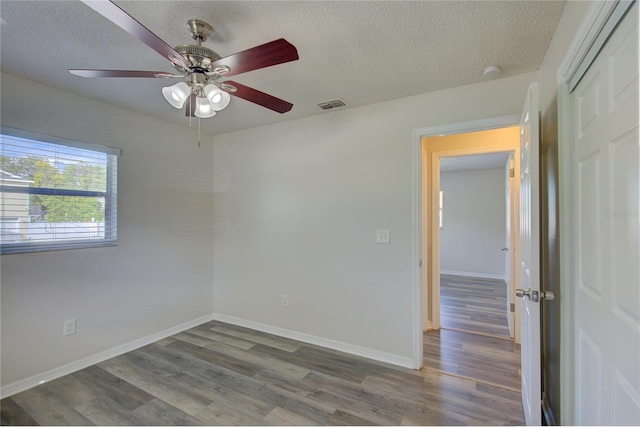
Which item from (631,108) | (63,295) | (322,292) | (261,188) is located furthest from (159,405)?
(631,108)

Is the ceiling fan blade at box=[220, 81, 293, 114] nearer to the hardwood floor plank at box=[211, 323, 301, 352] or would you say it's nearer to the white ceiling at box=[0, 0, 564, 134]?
the white ceiling at box=[0, 0, 564, 134]

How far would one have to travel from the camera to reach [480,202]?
6.44 metres

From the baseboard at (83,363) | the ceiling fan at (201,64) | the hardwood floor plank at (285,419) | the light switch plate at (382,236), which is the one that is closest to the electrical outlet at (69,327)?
the baseboard at (83,363)

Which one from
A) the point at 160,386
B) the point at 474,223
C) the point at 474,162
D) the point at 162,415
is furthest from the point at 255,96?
the point at 474,223

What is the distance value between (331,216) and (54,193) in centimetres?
239

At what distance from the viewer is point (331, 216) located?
2955mm

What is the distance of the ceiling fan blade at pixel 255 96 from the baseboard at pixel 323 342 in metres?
2.27

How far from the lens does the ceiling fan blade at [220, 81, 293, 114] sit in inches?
63.1

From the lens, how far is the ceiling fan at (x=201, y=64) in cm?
118

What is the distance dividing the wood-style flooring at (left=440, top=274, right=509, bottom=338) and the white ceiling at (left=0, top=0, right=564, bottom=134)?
2.77 metres

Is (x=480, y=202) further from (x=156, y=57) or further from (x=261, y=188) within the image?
(x=156, y=57)

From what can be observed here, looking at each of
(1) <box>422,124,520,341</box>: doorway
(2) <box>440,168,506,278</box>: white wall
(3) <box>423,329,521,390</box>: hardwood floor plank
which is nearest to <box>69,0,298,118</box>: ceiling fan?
(1) <box>422,124,520,341</box>: doorway

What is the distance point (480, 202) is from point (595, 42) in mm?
5868

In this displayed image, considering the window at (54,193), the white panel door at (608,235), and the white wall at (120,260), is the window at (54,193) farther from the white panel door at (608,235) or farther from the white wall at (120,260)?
the white panel door at (608,235)
